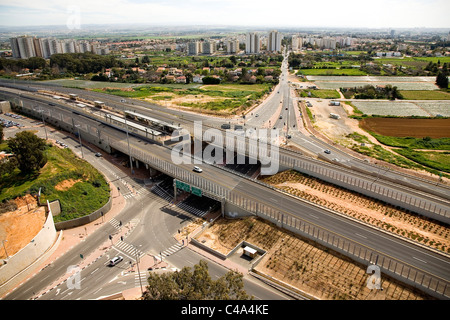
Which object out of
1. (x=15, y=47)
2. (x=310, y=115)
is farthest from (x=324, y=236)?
(x=15, y=47)

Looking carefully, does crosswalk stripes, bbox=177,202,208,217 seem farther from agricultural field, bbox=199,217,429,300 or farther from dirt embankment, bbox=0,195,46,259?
dirt embankment, bbox=0,195,46,259

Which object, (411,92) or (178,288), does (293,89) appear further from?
(178,288)

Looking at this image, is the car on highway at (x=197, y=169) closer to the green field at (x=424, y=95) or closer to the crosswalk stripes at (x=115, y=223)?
the crosswalk stripes at (x=115, y=223)

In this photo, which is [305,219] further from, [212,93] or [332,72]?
[332,72]

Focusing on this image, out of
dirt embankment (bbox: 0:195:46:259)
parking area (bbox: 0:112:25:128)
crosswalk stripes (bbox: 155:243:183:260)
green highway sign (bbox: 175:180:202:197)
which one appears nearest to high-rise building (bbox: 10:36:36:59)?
parking area (bbox: 0:112:25:128)

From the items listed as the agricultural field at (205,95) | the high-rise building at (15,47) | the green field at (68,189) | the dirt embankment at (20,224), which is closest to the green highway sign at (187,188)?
the green field at (68,189)
